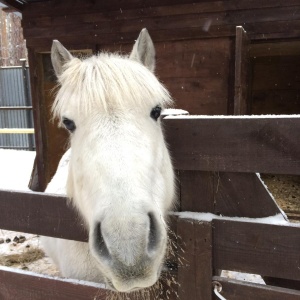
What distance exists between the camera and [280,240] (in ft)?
4.55

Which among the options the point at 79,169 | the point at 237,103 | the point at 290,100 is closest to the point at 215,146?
the point at 79,169

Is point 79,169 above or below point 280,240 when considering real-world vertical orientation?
above

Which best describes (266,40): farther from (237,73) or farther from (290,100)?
(290,100)

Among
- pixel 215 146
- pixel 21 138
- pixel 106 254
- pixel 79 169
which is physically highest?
pixel 215 146

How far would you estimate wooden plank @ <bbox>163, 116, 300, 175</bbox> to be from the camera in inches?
52.1

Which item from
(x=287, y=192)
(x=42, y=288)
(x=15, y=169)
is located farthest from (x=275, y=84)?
(x=42, y=288)

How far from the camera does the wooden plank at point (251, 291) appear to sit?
1405mm

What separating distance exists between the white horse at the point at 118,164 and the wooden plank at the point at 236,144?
102mm

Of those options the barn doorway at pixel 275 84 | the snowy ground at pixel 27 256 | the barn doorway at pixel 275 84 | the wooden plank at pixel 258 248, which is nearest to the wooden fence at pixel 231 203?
the wooden plank at pixel 258 248

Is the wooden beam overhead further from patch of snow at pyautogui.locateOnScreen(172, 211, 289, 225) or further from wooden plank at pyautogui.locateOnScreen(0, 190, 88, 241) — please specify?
patch of snow at pyautogui.locateOnScreen(172, 211, 289, 225)

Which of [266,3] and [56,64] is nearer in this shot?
[56,64]

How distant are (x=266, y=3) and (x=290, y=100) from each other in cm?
432

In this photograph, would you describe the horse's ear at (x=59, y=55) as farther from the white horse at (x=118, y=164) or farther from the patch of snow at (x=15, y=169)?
the patch of snow at (x=15, y=169)

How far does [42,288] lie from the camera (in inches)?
72.0
